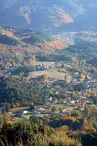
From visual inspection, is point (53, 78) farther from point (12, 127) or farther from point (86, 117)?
point (12, 127)

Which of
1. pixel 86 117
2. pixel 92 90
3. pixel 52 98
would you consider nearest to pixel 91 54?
pixel 92 90

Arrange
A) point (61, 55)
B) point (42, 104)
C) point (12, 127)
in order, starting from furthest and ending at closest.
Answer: point (61, 55), point (42, 104), point (12, 127)

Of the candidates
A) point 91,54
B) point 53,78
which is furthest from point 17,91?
point 91,54

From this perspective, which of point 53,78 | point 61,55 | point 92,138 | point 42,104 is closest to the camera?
point 92,138

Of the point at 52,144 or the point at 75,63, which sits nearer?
the point at 52,144

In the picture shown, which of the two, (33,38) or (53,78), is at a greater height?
(33,38)

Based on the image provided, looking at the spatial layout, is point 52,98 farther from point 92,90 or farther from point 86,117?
point 86,117

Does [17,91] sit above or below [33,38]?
below

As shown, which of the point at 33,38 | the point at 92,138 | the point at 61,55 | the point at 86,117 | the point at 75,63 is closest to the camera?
the point at 92,138

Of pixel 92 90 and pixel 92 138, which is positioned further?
pixel 92 90
